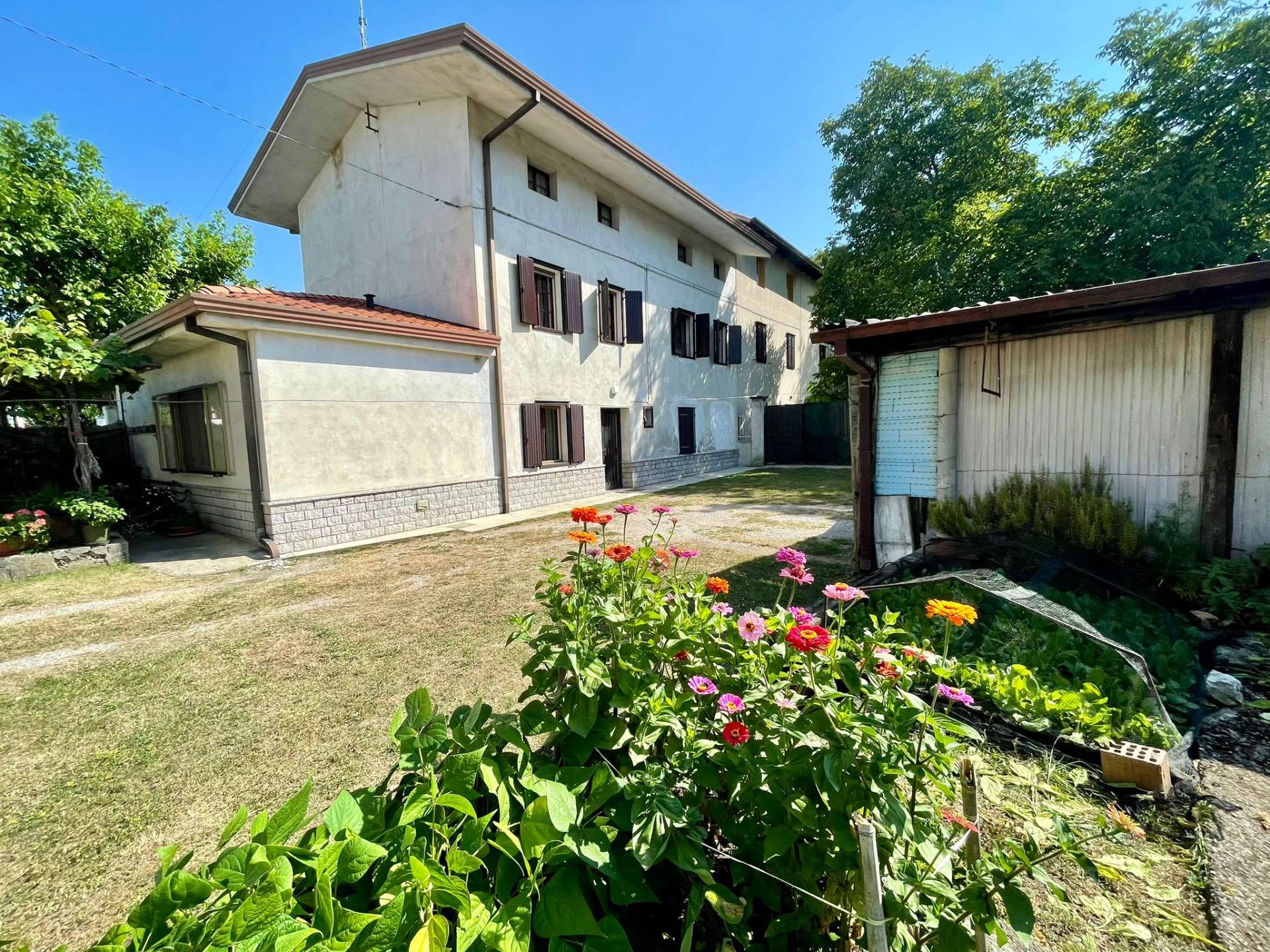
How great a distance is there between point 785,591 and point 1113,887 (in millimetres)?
2925

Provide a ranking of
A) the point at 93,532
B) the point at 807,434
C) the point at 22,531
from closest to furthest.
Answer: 1. the point at 22,531
2. the point at 93,532
3. the point at 807,434

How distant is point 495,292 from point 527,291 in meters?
0.65

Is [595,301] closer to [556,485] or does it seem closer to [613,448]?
[613,448]

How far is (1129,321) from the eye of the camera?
11.7ft

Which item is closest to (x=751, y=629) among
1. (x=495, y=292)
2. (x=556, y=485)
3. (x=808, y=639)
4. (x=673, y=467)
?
(x=808, y=639)

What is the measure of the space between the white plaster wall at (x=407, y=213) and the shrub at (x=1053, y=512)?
25.2 ft

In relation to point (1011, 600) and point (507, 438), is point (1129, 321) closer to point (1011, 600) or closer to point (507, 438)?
point (1011, 600)

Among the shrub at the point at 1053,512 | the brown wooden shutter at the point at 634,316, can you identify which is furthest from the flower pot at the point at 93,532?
the shrub at the point at 1053,512

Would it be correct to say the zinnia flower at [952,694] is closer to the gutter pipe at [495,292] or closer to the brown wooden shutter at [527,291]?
the gutter pipe at [495,292]

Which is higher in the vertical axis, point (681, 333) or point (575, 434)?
point (681, 333)

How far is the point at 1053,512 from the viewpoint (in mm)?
3721

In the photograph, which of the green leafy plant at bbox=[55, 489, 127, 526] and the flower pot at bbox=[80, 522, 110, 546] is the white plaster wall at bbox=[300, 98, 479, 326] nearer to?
the green leafy plant at bbox=[55, 489, 127, 526]


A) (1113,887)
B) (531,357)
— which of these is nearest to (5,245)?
(531,357)

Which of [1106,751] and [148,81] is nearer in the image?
[1106,751]
